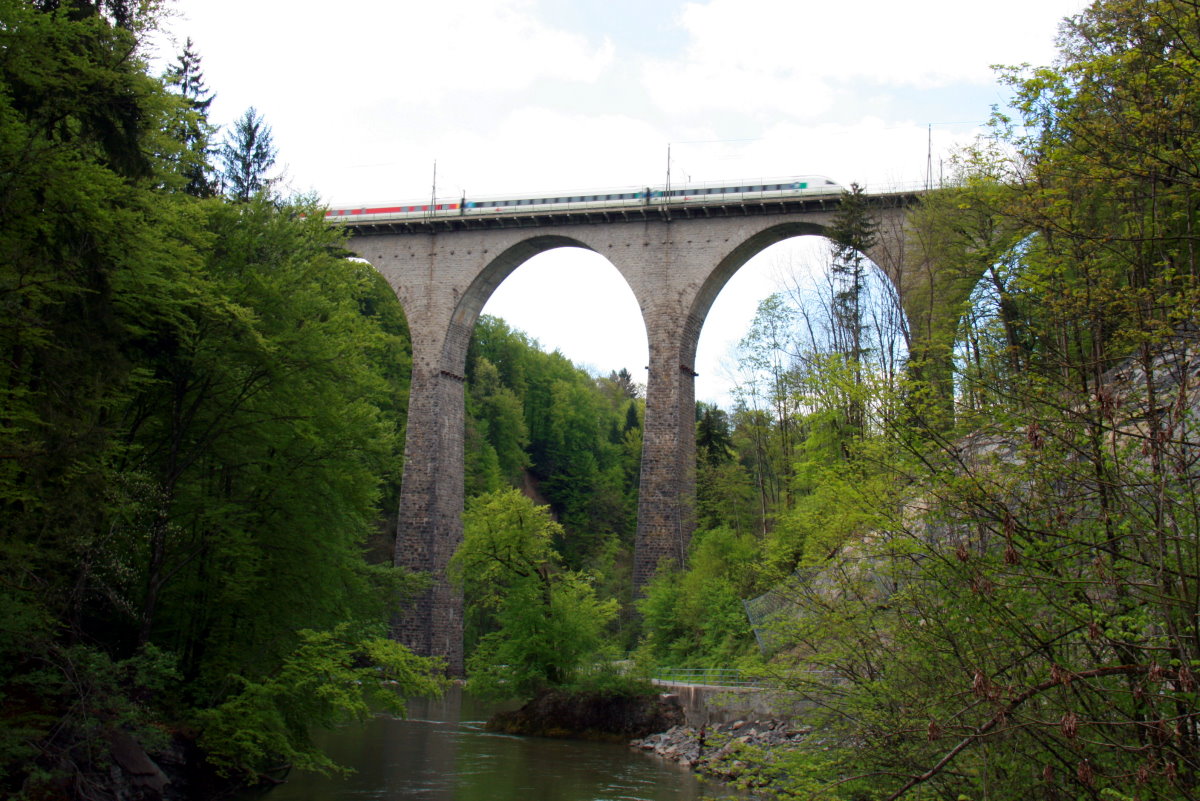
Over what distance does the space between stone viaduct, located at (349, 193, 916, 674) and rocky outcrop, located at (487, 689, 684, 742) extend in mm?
4987

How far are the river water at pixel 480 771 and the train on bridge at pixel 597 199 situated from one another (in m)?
13.1

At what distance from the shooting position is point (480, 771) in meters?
14.5

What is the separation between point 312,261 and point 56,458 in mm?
7421

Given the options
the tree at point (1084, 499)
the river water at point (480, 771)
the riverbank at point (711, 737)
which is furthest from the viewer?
the riverbank at point (711, 737)

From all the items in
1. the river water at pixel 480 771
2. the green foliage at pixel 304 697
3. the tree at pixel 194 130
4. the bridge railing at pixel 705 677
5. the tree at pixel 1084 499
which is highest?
the tree at pixel 194 130

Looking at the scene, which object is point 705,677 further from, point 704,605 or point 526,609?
point 526,609

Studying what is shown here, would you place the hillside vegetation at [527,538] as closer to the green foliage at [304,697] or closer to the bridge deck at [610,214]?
the green foliage at [304,697]

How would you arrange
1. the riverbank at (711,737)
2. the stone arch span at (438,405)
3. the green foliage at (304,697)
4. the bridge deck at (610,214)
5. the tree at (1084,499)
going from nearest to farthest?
1. the tree at (1084,499)
2. the green foliage at (304,697)
3. the riverbank at (711,737)
4. the bridge deck at (610,214)
5. the stone arch span at (438,405)

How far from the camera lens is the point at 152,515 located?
10.9 meters

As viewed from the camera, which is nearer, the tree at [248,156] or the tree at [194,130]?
the tree at [194,130]

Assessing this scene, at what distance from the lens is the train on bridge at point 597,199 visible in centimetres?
2464

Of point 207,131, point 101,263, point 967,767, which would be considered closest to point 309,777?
point 101,263

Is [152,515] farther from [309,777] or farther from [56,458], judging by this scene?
[309,777]

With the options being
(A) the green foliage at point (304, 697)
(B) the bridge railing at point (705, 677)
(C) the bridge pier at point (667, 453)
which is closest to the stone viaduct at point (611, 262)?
(C) the bridge pier at point (667, 453)
